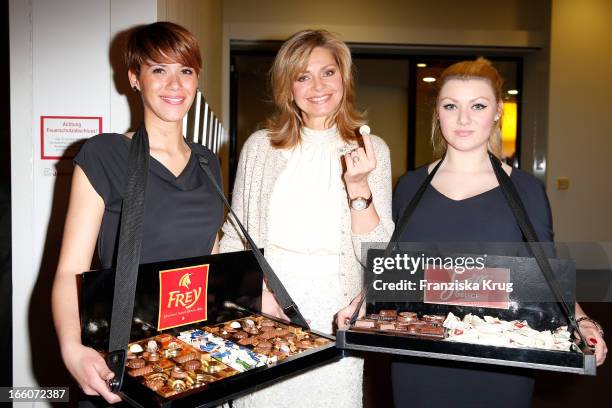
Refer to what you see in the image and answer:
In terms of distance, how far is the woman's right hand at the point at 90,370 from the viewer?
955 mm

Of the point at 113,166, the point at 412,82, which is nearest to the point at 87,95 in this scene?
the point at 113,166

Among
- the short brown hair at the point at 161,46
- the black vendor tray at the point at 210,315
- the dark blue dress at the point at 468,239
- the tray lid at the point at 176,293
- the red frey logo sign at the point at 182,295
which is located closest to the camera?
the black vendor tray at the point at 210,315

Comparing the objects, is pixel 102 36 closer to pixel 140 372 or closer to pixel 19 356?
pixel 19 356

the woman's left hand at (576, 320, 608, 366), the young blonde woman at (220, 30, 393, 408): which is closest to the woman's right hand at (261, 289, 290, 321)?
the young blonde woman at (220, 30, 393, 408)

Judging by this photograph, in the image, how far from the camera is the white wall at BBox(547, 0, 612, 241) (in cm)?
574

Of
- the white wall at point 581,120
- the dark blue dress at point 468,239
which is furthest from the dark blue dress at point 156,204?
the white wall at point 581,120

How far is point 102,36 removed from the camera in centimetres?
205

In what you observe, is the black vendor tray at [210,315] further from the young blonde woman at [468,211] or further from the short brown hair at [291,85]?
the short brown hair at [291,85]

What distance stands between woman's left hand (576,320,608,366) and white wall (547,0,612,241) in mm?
5188

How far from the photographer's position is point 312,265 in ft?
5.35

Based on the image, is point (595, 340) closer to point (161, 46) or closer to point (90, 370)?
point (90, 370)

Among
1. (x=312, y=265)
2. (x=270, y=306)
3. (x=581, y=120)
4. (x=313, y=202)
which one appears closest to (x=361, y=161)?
(x=313, y=202)

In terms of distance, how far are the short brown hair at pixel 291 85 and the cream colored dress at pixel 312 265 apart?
6.1 inches

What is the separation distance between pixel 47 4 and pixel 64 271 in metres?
1.43
